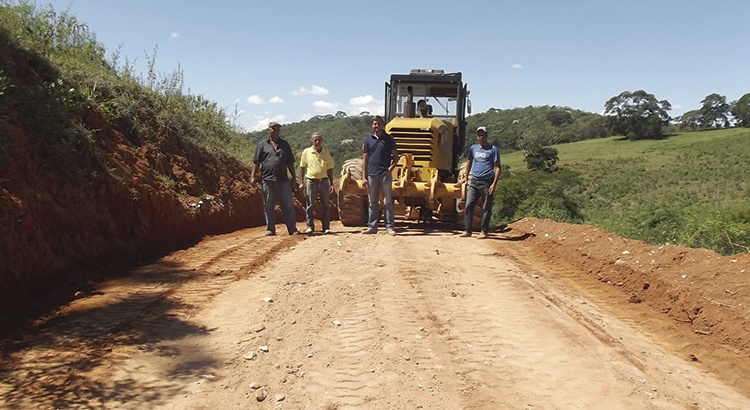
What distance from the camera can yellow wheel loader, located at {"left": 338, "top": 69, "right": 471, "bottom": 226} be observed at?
426 inches

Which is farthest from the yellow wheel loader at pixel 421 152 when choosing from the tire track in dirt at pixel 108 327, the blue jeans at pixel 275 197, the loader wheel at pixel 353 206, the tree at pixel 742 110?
the tree at pixel 742 110

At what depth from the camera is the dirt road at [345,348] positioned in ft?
11.6

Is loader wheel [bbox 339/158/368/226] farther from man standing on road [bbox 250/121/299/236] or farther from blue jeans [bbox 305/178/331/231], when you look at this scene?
man standing on road [bbox 250/121/299/236]

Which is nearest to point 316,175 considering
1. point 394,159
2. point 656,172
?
point 394,159

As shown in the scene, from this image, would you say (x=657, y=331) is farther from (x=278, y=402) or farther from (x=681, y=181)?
(x=681, y=181)

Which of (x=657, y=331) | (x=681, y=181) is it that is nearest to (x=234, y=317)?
(x=657, y=331)

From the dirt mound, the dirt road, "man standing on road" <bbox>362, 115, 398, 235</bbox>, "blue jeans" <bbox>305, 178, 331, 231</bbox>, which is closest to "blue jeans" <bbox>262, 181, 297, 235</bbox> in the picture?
"blue jeans" <bbox>305, 178, 331, 231</bbox>

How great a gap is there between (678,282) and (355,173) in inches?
255

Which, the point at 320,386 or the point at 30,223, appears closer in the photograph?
the point at 320,386

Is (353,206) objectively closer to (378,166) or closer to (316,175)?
(316,175)

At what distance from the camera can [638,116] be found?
273 ft

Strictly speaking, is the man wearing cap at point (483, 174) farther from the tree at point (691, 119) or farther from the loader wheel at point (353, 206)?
the tree at point (691, 119)

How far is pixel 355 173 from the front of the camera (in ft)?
37.9

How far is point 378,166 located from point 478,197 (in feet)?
5.67
